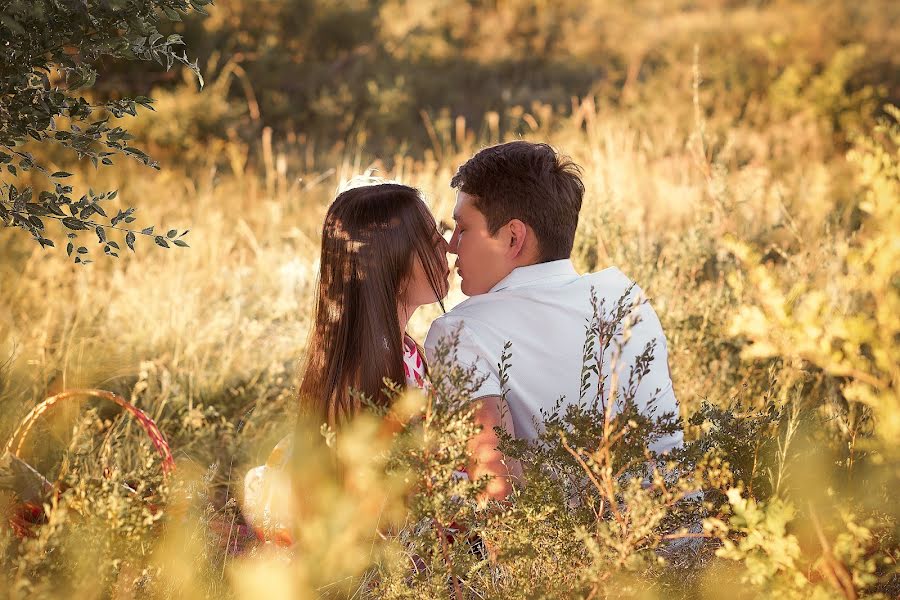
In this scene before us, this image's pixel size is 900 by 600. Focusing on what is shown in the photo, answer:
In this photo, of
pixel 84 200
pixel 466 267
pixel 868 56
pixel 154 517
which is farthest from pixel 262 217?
pixel 868 56

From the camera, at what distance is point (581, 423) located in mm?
1892

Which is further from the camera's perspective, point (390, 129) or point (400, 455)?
point (390, 129)

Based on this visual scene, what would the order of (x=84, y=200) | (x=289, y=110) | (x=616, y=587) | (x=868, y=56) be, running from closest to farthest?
1. (x=616, y=587)
2. (x=84, y=200)
3. (x=289, y=110)
4. (x=868, y=56)

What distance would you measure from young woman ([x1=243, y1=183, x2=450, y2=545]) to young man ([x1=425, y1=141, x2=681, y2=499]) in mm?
158

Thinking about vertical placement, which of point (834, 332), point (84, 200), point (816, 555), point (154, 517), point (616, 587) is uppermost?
point (84, 200)

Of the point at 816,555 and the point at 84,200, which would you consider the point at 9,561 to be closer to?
the point at 84,200

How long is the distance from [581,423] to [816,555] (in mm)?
618

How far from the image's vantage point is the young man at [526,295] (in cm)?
249

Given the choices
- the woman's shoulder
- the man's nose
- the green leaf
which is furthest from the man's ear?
the green leaf

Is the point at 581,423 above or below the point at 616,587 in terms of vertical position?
above

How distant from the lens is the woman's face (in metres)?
2.68

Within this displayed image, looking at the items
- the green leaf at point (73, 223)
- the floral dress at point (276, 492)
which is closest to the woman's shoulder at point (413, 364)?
the floral dress at point (276, 492)

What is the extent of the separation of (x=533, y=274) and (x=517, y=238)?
13 cm

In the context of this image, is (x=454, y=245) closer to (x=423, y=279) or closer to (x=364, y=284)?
(x=423, y=279)
